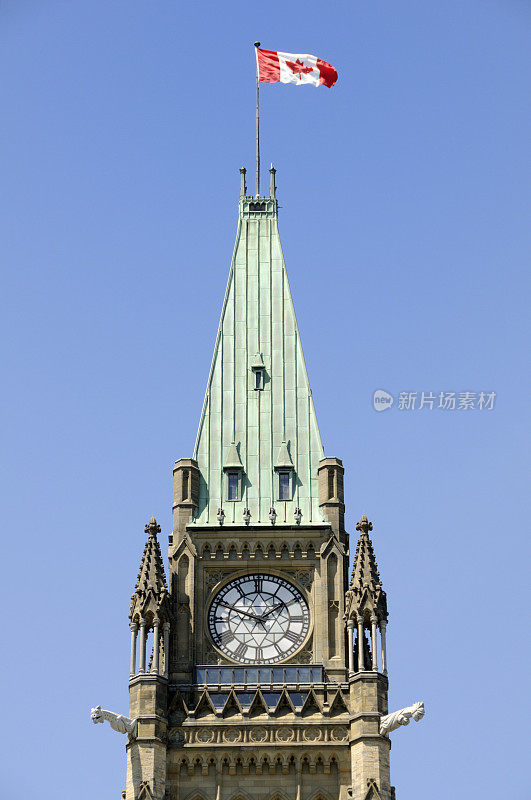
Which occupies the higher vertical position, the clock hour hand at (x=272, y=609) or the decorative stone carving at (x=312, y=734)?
the clock hour hand at (x=272, y=609)

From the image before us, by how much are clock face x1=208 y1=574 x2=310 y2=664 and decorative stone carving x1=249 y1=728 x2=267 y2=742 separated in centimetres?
289

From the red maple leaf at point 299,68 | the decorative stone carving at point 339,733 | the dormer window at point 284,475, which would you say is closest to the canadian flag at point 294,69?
the red maple leaf at point 299,68

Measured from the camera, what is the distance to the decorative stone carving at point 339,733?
8450 cm

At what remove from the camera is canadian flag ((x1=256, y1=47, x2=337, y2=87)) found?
96.8 meters

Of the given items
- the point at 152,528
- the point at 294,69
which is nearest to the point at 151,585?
the point at 152,528

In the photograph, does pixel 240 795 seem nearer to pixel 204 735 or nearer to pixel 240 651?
pixel 204 735

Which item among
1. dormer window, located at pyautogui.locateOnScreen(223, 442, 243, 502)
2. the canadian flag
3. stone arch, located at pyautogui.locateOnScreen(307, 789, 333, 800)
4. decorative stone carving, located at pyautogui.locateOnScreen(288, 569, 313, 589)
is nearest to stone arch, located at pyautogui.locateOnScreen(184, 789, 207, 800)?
stone arch, located at pyautogui.locateOnScreen(307, 789, 333, 800)

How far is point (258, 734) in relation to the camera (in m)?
84.7

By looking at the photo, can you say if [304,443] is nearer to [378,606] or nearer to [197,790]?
[378,606]

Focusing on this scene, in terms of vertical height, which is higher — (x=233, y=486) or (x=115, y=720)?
(x=233, y=486)

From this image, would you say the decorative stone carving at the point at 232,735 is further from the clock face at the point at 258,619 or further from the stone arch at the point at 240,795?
the clock face at the point at 258,619

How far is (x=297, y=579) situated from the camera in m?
88.6

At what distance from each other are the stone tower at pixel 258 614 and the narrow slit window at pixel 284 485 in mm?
72

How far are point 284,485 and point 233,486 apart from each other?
193 centimetres
